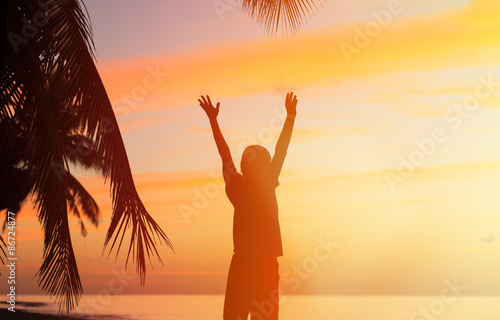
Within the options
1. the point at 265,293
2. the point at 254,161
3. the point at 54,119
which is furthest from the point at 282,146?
the point at 54,119

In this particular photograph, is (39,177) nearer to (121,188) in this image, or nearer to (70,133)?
(121,188)

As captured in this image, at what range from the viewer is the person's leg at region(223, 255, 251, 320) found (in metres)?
5.61

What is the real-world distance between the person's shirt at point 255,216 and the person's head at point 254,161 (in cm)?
5

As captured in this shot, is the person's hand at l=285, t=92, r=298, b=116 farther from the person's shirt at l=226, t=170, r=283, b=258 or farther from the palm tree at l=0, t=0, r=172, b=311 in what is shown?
the palm tree at l=0, t=0, r=172, b=311

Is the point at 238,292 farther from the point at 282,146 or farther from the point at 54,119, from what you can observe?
the point at 54,119

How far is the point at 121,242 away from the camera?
727cm

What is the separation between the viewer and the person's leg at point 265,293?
5.59m

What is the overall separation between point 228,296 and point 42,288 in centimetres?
270

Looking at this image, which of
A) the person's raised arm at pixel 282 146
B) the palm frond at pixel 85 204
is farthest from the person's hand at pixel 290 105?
the palm frond at pixel 85 204

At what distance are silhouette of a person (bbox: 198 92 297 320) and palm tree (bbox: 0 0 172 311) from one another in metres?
1.97

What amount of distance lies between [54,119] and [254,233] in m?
3.32

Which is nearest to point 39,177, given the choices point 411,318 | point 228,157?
point 228,157

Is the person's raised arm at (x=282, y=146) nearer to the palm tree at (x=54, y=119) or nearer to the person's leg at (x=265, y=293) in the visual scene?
the person's leg at (x=265, y=293)

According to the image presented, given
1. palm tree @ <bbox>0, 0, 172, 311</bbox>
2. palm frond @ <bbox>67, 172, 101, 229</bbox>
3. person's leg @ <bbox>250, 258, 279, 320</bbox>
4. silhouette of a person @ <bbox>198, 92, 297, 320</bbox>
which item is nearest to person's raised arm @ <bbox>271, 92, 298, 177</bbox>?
silhouette of a person @ <bbox>198, 92, 297, 320</bbox>
